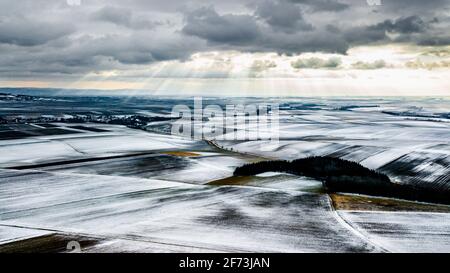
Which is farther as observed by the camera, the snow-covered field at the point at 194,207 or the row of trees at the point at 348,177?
the row of trees at the point at 348,177

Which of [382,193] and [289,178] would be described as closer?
[382,193]

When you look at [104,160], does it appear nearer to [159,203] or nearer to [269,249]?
[159,203]

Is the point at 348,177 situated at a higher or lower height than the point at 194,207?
higher

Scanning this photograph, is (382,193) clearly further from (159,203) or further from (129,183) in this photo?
(129,183)

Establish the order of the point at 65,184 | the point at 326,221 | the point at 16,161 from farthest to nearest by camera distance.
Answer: the point at 16,161 < the point at 65,184 < the point at 326,221

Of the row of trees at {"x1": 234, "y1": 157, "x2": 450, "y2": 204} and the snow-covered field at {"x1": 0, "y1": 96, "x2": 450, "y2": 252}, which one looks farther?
the row of trees at {"x1": 234, "y1": 157, "x2": 450, "y2": 204}

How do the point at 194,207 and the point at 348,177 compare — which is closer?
the point at 194,207
